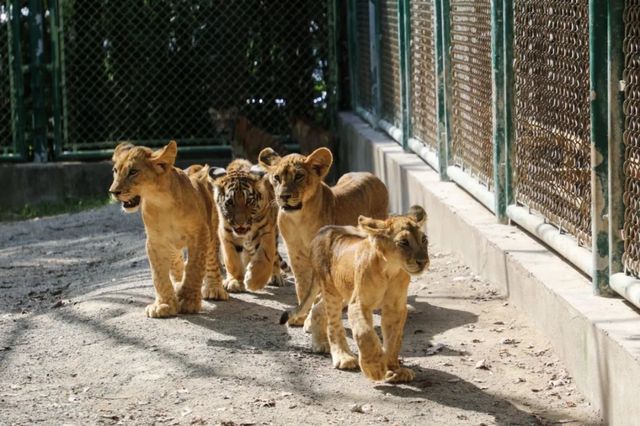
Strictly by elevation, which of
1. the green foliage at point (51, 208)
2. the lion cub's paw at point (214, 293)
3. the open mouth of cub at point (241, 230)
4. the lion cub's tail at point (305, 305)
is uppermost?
the open mouth of cub at point (241, 230)

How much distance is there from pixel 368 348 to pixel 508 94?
2603 mm

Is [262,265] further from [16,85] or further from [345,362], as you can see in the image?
[16,85]

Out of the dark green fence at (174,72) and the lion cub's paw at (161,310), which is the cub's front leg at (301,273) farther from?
the dark green fence at (174,72)

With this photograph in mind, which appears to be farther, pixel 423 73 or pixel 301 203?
pixel 423 73

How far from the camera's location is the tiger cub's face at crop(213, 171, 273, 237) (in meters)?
7.79

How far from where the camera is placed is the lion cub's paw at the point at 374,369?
5.73m

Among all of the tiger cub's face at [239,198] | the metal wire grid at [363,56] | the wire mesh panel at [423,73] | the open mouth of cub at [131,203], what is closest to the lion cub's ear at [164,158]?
the open mouth of cub at [131,203]

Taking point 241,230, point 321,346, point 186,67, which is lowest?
point 321,346

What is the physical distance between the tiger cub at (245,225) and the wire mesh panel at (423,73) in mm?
2355

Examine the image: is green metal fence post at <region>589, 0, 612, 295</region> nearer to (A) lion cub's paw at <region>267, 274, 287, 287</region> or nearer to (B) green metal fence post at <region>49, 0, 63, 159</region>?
(A) lion cub's paw at <region>267, 274, 287, 287</region>

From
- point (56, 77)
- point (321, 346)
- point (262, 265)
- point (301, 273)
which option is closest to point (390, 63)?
point (56, 77)

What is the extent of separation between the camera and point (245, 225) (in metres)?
7.80

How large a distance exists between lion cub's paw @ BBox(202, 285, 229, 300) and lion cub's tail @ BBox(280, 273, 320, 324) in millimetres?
1062

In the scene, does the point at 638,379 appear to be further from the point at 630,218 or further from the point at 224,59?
the point at 224,59
